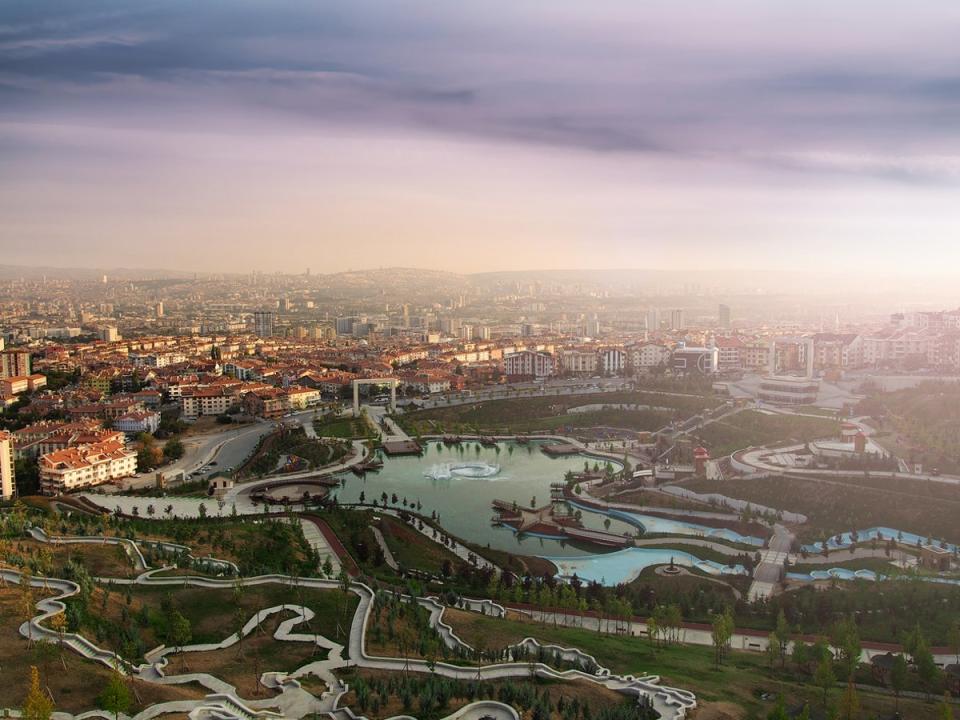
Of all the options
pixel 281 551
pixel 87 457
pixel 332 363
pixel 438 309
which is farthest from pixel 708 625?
pixel 438 309

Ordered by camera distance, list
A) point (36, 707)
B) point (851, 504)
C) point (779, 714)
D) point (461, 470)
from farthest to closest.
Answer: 1. point (461, 470)
2. point (851, 504)
3. point (779, 714)
4. point (36, 707)

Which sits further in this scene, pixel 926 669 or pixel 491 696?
pixel 926 669

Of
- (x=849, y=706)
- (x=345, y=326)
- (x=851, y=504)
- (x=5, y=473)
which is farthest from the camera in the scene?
(x=345, y=326)

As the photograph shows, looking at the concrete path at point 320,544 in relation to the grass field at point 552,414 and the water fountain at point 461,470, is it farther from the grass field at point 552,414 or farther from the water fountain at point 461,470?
the grass field at point 552,414

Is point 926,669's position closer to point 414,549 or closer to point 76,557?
point 414,549

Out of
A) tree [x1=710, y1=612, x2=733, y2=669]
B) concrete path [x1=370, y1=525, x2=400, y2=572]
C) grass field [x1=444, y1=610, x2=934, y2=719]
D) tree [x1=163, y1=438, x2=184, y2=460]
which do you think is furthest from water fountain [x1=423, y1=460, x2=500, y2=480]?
tree [x1=710, y1=612, x2=733, y2=669]

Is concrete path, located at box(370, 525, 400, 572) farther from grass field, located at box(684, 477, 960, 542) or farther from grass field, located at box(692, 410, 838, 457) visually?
grass field, located at box(692, 410, 838, 457)

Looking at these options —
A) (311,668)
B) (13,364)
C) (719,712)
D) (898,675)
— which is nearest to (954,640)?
(898,675)

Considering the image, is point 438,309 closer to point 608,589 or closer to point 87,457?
point 87,457

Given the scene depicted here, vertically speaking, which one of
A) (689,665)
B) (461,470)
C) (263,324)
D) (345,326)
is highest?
(263,324)

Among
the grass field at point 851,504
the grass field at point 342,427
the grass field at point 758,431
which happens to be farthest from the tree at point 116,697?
the grass field at point 342,427
